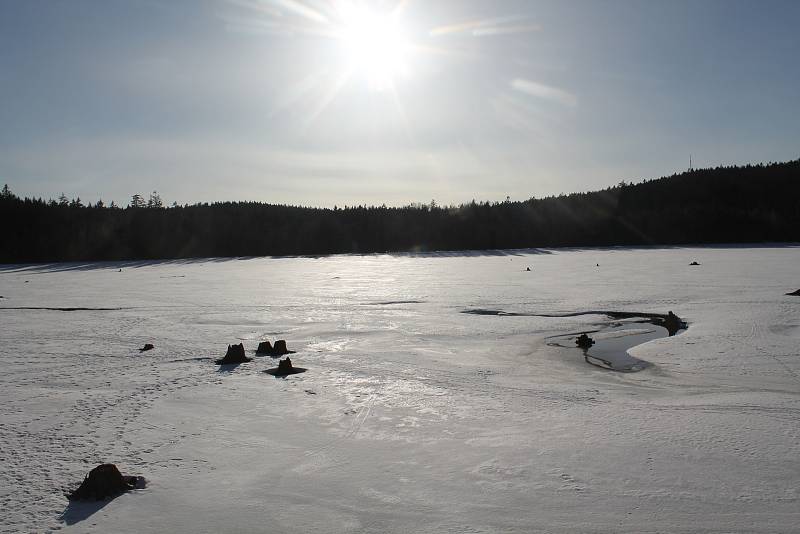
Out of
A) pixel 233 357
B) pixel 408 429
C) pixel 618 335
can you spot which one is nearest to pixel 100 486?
pixel 408 429

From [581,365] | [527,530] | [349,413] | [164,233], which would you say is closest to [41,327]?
[349,413]

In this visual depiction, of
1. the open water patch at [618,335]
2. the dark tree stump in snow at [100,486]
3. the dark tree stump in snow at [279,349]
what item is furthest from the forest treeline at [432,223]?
the dark tree stump in snow at [100,486]

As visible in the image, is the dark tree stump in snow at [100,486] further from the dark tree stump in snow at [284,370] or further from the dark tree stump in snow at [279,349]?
the dark tree stump in snow at [279,349]

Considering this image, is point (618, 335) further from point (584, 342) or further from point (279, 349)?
point (279, 349)

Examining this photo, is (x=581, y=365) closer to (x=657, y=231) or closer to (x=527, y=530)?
(x=527, y=530)

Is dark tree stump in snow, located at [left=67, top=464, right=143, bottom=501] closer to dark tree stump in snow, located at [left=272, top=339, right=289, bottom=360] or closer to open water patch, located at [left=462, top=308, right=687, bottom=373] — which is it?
dark tree stump in snow, located at [left=272, top=339, right=289, bottom=360]

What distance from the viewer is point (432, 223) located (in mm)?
58656

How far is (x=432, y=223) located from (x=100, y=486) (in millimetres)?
55924

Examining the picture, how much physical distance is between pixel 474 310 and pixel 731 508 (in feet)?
26.7

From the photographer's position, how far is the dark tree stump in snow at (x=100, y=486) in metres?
3.27

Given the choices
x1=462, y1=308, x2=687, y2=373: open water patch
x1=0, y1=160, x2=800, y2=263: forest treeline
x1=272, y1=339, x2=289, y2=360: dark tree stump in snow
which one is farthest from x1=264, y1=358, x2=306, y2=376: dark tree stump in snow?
x1=0, y1=160, x2=800, y2=263: forest treeline

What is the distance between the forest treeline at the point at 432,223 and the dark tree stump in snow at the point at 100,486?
46219 mm

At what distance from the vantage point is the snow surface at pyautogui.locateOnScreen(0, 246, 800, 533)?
3.10 m

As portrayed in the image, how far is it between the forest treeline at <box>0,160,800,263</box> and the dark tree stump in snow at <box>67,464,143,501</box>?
1820 inches
